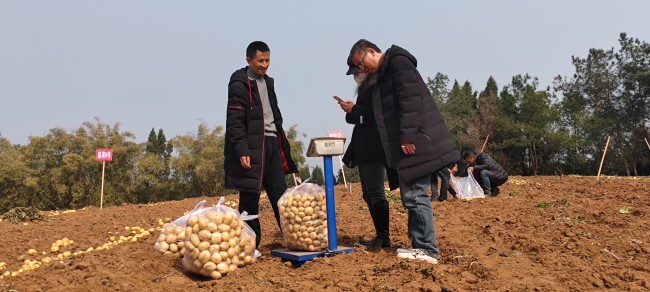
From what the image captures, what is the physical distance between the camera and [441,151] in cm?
346

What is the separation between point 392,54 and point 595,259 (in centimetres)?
201

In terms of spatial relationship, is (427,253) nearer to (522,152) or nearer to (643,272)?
(643,272)

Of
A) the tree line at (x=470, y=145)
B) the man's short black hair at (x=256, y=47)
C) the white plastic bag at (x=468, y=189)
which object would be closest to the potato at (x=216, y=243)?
the man's short black hair at (x=256, y=47)

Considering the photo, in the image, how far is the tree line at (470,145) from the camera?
25.9 metres

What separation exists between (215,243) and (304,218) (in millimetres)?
711

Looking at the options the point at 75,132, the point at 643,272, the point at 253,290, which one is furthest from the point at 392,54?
the point at 75,132

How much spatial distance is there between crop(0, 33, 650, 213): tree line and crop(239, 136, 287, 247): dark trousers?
22.6 m

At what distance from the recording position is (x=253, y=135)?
404cm

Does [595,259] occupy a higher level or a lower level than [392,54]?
lower

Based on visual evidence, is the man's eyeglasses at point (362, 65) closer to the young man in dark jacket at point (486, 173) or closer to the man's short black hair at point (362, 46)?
the man's short black hair at point (362, 46)

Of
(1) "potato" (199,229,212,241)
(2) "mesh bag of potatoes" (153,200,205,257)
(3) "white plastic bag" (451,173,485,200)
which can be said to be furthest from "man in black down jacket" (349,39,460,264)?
(3) "white plastic bag" (451,173,485,200)

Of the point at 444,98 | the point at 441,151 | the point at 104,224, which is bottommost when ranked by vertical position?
the point at 104,224

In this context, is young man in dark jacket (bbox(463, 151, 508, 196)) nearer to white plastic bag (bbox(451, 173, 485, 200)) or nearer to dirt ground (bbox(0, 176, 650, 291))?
white plastic bag (bbox(451, 173, 485, 200))

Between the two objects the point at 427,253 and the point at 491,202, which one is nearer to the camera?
the point at 427,253
